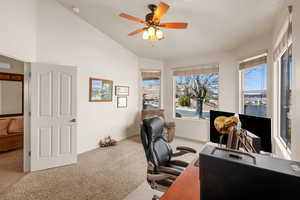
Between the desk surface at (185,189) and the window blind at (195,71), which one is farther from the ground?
the window blind at (195,71)

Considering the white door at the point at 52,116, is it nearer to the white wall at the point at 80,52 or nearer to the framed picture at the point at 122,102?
the white wall at the point at 80,52

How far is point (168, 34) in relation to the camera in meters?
3.36

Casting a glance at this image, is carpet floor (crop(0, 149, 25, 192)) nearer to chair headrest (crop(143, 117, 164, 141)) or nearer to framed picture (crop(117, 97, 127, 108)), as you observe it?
chair headrest (crop(143, 117, 164, 141))

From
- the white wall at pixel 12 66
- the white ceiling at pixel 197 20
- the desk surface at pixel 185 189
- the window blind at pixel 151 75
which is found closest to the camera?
the desk surface at pixel 185 189

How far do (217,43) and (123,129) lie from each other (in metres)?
3.64

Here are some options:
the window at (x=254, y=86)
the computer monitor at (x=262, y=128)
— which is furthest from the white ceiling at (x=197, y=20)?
the computer monitor at (x=262, y=128)

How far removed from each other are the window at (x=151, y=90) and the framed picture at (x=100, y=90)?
142 cm

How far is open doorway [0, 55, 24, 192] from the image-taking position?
253 cm

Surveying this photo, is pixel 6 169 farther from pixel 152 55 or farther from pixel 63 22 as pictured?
pixel 152 55

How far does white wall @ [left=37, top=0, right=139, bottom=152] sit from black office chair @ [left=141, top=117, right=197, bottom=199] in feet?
7.44

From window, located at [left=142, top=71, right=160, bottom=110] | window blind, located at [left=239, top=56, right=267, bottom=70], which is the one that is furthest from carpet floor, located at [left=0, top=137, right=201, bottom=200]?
window blind, located at [left=239, top=56, right=267, bottom=70]

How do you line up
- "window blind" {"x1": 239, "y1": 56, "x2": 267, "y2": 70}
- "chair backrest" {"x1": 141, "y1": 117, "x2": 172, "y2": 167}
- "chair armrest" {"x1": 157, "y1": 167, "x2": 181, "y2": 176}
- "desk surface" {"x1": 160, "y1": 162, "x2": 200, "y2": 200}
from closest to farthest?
"desk surface" {"x1": 160, "y1": 162, "x2": 200, "y2": 200}, "chair armrest" {"x1": 157, "y1": 167, "x2": 181, "y2": 176}, "chair backrest" {"x1": 141, "y1": 117, "x2": 172, "y2": 167}, "window blind" {"x1": 239, "y1": 56, "x2": 267, "y2": 70}

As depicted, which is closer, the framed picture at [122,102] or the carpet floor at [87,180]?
the carpet floor at [87,180]

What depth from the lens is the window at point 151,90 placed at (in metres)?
5.07
